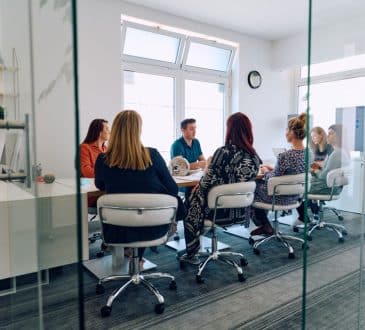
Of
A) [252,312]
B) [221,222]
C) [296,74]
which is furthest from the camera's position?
[296,74]

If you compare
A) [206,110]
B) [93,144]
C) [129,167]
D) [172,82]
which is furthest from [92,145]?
[206,110]

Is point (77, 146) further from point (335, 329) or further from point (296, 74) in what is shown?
point (296, 74)

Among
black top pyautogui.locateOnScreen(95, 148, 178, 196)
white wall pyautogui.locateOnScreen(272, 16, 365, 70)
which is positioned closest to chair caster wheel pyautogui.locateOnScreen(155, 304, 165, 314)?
black top pyautogui.locateOnScreen(95, 148, 178, 196)

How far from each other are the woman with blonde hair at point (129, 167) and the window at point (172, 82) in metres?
2.69

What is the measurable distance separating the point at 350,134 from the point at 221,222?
120cm

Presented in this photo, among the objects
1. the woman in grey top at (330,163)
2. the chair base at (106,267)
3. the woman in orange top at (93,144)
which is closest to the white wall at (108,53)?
the woman in orange top at (93,144)

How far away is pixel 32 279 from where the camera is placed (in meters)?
1.60

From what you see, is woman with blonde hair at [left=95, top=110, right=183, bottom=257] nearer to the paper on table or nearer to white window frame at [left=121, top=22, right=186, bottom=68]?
the paper on table

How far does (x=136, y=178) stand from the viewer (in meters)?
2.08

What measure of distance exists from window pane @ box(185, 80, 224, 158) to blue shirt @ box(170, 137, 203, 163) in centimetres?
142

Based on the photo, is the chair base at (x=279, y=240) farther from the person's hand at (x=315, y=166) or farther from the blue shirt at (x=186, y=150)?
the person's hand at (x=315, y=166)

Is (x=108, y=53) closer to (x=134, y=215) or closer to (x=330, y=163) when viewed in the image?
(x=134, y=215)

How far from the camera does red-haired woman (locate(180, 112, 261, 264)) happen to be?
2.55 metres

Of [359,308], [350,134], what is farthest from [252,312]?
[350,134]
